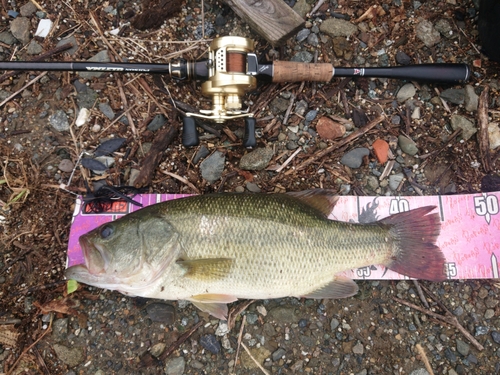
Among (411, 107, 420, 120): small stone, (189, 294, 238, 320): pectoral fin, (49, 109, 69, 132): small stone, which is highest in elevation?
(411, 107, 420, 120): small stone

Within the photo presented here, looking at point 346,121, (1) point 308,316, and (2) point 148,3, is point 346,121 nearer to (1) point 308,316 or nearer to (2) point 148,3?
(1) point 308,316

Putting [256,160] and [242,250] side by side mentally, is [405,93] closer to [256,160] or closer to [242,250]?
[256,160]

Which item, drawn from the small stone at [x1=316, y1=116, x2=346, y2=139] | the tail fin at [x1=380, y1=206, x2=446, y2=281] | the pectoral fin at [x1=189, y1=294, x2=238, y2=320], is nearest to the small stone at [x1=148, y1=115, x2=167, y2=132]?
the small stone at [x1=316, y1=116, x2=346, y2=139]

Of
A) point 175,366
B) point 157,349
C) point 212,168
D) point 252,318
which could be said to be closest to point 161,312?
point 157,349

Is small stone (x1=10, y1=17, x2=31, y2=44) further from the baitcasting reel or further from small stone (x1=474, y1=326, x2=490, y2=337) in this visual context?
small stone (x1=474, y1=326, x2=490, y2=337)

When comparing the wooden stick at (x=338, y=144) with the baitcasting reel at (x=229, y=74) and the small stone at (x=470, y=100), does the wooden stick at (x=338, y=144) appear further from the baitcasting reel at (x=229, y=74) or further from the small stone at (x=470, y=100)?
the small stone at (x=470, y=100)
